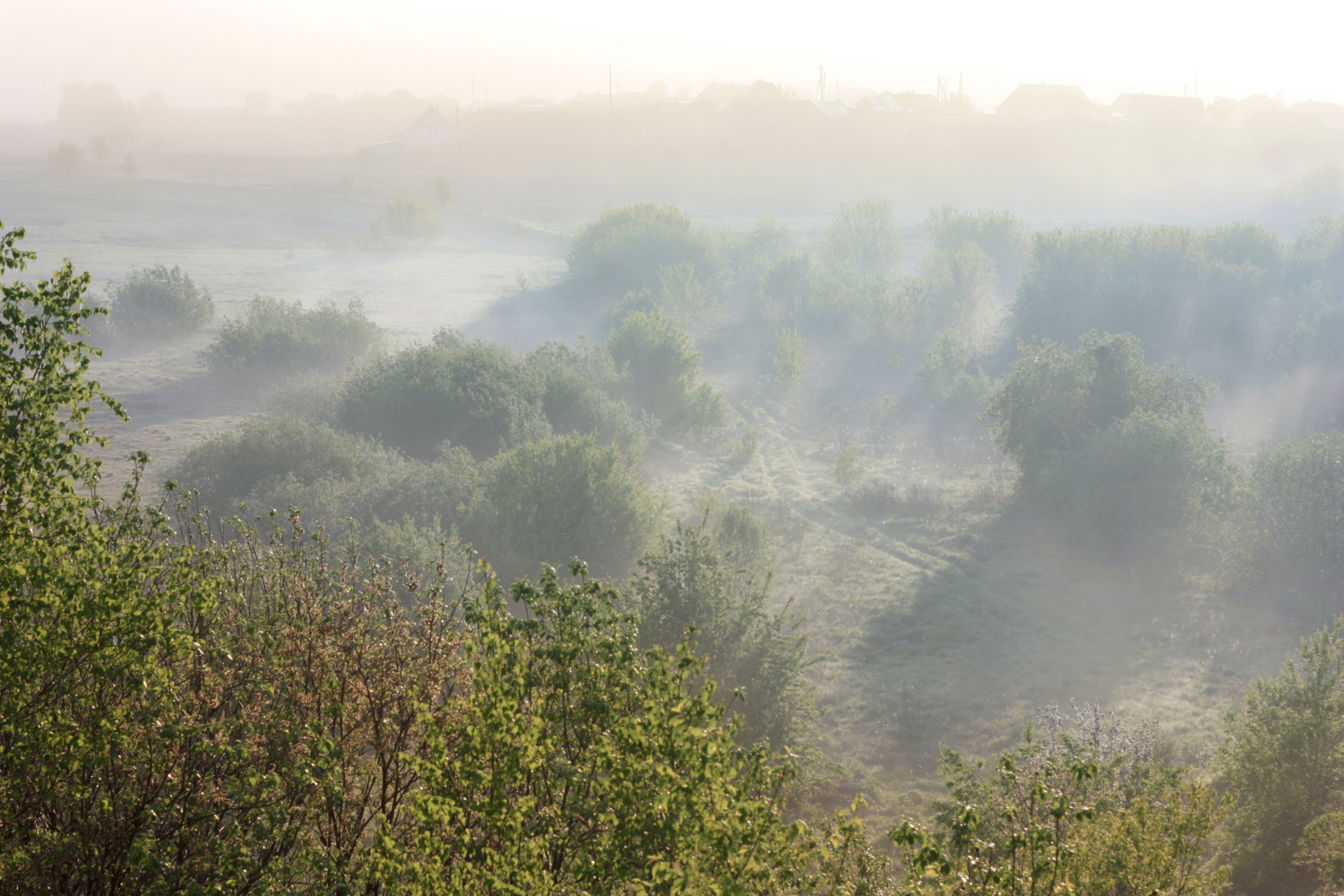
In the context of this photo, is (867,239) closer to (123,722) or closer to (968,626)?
(968,626)

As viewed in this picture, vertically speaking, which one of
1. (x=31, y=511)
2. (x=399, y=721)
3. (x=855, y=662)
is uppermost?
(x=31, y=511)

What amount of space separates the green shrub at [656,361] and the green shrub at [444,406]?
27.2ft

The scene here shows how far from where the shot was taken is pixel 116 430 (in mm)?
33125

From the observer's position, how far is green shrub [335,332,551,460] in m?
31.7

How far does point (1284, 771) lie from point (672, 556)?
12467 mm

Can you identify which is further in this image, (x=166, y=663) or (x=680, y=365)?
→ (x=680, y=365)

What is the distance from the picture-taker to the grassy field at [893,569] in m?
19.7

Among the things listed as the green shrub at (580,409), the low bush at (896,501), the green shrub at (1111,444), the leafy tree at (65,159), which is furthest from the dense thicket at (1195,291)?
the leafy tree at (65,159)

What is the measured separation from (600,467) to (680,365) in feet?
55.2

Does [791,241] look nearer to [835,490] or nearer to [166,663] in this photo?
[835,490]

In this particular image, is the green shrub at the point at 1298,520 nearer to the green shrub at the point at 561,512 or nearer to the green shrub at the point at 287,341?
the green shrub at the point at 561,512

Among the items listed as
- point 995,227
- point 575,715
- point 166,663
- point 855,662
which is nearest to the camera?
point 575,715

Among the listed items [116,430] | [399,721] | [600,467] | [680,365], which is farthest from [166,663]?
[680,365]

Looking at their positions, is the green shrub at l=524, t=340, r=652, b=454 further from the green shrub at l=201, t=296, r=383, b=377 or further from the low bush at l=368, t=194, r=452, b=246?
the low bush at l=368, t=194, r=452, b=246
